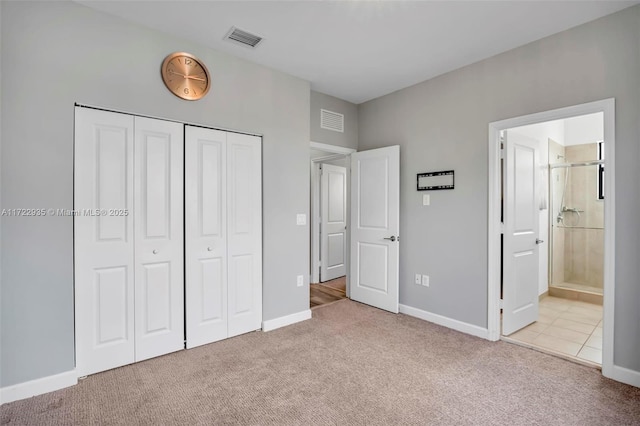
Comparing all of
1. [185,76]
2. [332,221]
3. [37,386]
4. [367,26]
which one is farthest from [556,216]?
[37,386]

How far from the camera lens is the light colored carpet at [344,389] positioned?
1902 mm

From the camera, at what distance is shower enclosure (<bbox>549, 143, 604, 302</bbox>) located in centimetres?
449

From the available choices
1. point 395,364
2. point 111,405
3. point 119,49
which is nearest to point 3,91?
point 119,49

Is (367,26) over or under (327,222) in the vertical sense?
over

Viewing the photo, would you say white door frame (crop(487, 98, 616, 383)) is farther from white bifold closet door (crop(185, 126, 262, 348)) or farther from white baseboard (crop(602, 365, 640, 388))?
white bifold closet door (crop(185, 126, 262, 348))

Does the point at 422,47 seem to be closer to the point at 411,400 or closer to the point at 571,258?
the point at 411,400

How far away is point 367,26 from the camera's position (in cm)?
255

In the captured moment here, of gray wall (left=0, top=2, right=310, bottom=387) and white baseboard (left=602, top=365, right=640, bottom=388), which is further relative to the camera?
white baseboard (left=602, top=365, right=640, bottom=388)

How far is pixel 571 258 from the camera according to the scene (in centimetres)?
473

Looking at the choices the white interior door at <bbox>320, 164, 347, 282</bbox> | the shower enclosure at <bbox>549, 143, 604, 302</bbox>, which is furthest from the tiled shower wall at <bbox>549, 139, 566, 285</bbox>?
the white interior door at <bbox>320, 164, 347, 282</bbox>

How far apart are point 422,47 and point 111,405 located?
3.68m

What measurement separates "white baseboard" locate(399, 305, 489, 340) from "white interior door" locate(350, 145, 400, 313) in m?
0.16

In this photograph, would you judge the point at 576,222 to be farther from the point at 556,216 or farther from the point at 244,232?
the point at 244,232

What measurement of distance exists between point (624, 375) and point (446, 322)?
1.40 m
